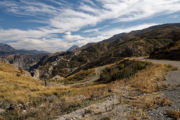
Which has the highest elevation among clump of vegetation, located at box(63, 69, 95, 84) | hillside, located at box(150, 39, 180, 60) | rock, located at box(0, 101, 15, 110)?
A: hillside, located at box(150, 39, 180, 60)

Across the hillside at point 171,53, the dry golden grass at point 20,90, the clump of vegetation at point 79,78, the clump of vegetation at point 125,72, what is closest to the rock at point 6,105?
the dry golden grass at point 20,90

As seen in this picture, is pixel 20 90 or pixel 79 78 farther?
pixel 79 78

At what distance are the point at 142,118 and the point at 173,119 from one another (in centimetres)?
106

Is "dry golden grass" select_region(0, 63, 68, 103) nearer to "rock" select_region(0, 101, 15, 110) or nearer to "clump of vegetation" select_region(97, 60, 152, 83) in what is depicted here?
"rock" select_region(0, 101, 15, 110)

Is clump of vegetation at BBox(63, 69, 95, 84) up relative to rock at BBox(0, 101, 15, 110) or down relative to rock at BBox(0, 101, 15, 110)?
down

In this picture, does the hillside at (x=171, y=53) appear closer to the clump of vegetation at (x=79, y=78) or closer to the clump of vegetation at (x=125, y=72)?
the clump of vegetation at (x=125, y=72)

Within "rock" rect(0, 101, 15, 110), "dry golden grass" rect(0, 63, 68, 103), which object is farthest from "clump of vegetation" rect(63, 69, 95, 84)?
"rock" rect(0, 101, 15, 110)

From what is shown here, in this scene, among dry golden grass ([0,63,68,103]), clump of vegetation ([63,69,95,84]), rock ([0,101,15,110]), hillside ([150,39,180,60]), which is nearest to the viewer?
rock ([0,101,15,110])

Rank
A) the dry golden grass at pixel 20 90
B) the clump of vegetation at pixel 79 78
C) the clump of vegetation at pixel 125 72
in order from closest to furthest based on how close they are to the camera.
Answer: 1. the dry golden grass at pixel 20 90
2. the clump of vegetation at pixel 125 72
3. the clump of vegetation at pixel 79 78

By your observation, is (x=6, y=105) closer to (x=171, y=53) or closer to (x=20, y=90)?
(x=20, y=90)

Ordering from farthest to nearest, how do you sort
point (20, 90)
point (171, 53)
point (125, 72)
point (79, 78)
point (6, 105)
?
point (79, 78) < point (171, 53) < point (125, 72) < point (20, 90) < point (6, 105)

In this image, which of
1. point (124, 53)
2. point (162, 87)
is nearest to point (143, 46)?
point (124, 53)

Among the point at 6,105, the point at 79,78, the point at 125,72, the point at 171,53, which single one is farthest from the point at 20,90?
the point at 171,53

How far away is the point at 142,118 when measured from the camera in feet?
14.5
